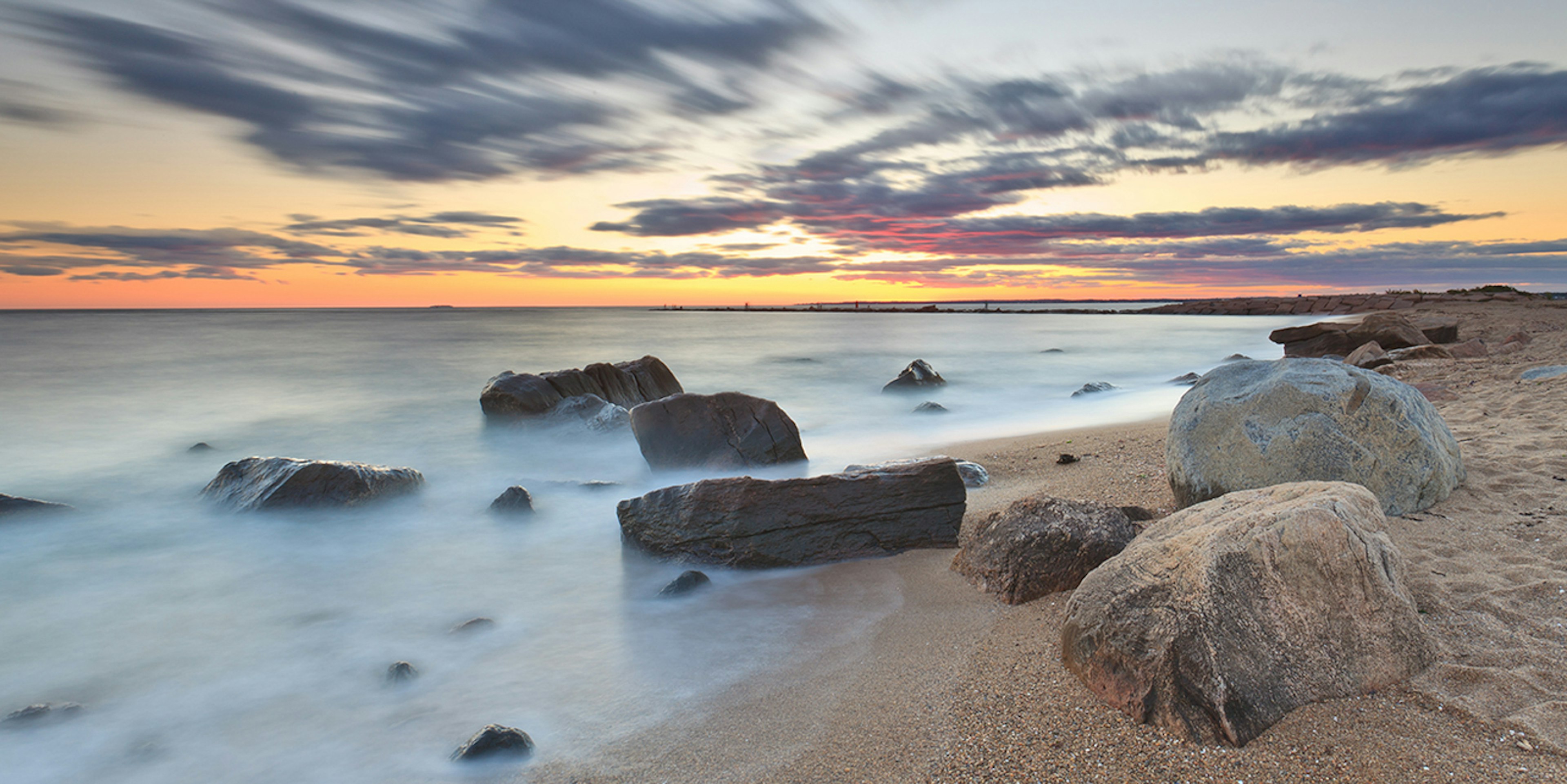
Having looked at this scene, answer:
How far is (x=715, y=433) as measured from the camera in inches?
308

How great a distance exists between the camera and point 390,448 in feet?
34.6

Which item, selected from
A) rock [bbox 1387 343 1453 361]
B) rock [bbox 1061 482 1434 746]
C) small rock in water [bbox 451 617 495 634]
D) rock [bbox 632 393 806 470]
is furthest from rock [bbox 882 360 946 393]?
rock [bbox 1061 482 1434 746]

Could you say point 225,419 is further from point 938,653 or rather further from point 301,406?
point 938,653

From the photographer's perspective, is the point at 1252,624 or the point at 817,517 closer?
the point at 1252,624

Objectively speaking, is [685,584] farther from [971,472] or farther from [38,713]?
[38,713]

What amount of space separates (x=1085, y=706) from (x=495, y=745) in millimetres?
2331

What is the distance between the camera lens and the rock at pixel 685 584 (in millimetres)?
4539

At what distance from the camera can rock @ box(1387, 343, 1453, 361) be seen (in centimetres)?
1218

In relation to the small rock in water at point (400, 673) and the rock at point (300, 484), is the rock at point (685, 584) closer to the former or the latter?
the small rock in water at point (400, 673)

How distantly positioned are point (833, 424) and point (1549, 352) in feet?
37.0

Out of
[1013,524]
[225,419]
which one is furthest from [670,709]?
[225,419]

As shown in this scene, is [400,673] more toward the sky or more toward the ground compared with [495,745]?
more toward the ground

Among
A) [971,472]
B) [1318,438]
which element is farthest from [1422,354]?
[1318,438]

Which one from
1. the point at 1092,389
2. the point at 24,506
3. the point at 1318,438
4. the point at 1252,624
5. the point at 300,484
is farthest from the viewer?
the point at 1092,389
